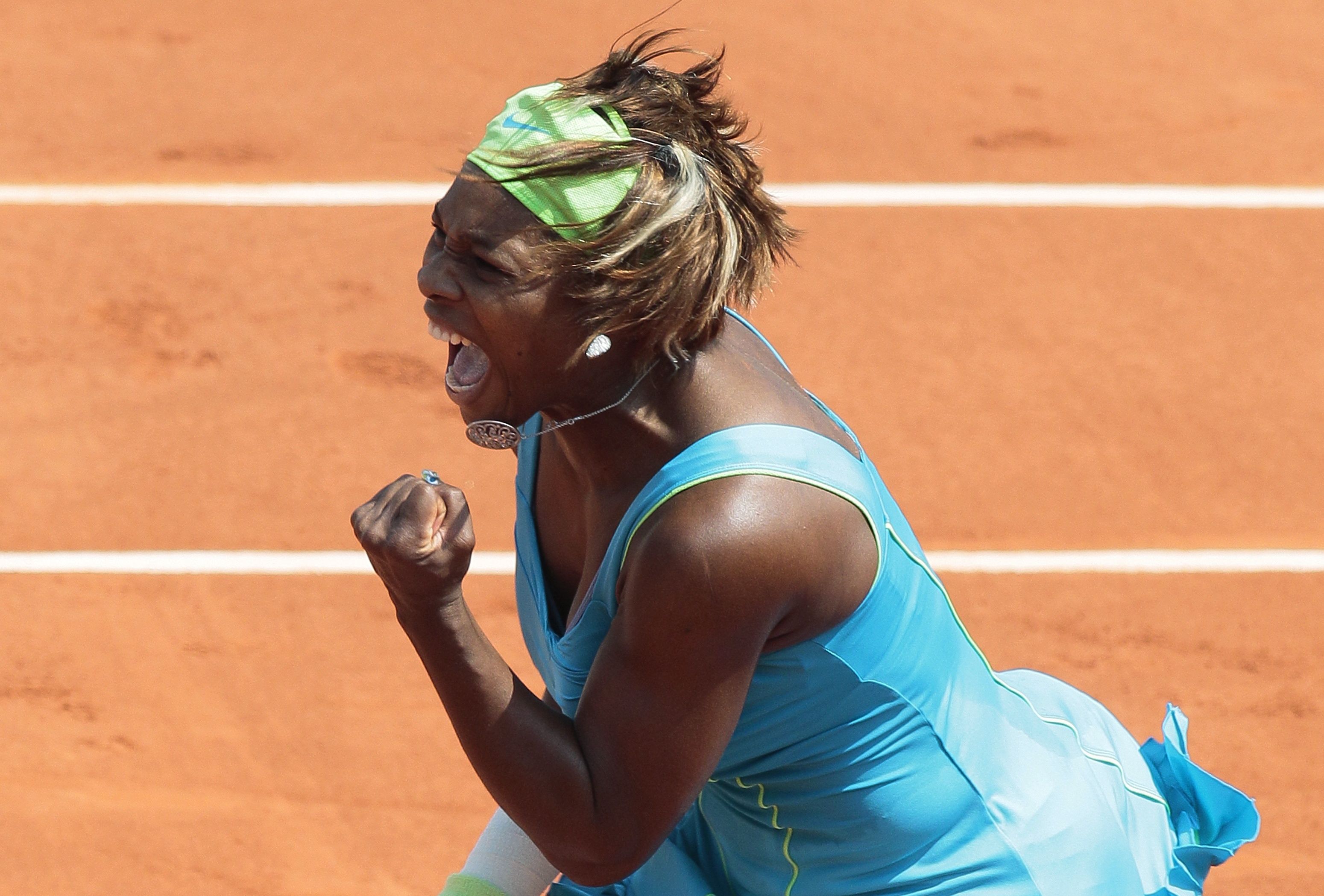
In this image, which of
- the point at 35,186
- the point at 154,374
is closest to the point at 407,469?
the point at 154,374

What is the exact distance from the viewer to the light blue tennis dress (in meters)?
2.20

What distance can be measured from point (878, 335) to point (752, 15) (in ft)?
8.97

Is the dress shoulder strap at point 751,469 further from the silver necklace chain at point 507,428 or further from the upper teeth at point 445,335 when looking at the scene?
the upper teeth at point 445,335

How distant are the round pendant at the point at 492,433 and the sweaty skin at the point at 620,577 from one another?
0.05 feet

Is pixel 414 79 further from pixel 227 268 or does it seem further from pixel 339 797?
pixel 339 797

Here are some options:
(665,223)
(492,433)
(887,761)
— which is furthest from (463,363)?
(887,761)

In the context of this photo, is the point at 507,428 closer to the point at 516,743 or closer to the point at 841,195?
the point at 516,743

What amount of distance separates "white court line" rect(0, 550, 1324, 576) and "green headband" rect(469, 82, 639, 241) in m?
2.86

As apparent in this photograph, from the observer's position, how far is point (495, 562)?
4.99 meters

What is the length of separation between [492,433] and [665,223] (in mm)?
446

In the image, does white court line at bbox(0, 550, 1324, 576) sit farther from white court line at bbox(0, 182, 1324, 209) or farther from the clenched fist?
the clenched fist

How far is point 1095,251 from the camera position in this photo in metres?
6.39

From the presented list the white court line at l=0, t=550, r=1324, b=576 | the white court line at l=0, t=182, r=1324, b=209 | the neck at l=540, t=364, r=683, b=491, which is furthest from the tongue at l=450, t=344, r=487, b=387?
the white court line at l=0, t=182, r=1324, b=209

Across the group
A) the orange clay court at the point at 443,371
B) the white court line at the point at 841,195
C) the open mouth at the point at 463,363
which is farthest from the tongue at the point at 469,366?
the white court line at the point at 841,195
